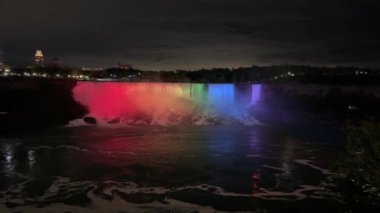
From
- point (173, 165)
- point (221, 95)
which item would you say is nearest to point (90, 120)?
point (221, 95)

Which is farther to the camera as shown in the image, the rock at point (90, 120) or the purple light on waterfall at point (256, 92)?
the purple light on waterfall at point (256, 92)

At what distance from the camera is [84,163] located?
22594 mm

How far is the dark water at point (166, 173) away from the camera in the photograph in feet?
50.8

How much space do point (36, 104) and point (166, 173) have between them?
2520cm

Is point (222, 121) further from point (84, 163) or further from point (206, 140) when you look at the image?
point (84, 163)

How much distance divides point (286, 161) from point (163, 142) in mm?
9070

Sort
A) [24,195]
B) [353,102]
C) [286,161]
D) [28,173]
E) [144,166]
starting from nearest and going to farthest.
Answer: [24,195] → [28,173] → [144,166] → [286,161] → [353,102]

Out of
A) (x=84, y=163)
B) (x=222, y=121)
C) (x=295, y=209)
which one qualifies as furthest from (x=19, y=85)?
(x=295, y=209)

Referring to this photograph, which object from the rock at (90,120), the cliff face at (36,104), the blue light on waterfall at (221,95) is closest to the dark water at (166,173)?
the cliff face at (36,104)

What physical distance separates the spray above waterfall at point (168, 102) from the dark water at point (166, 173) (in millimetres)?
10515

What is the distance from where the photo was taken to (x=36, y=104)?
138 ft

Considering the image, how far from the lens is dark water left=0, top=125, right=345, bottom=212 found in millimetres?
15469

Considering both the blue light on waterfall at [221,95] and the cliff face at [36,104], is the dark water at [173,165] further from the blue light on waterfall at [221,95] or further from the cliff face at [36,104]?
the blue light on waterfall at [221,95]

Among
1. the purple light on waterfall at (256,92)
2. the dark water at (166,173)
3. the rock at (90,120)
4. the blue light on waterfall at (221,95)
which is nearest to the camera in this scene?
the dark water at (166,173)
